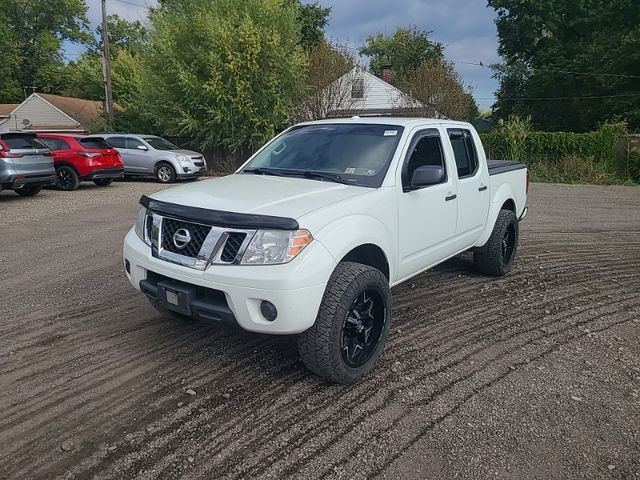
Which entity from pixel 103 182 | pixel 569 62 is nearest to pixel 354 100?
pixel 103 182

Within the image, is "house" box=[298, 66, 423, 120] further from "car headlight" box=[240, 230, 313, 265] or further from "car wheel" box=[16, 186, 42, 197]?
"car headlight" box=[240, 230, 313, 265]

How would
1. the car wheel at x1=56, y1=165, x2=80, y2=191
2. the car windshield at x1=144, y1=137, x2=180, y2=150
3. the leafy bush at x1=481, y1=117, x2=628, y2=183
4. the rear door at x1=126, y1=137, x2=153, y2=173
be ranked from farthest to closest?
the leafy bush at x1=481, y1=117, x2=628, y2=183 < the car windshield at x1=144, y1=137, x2=180, y2=150 < the rear door at x1=126, y1=137, x2=153, y2=173 < the car wheel at x1=56, y1=165, x2=80, y2=191

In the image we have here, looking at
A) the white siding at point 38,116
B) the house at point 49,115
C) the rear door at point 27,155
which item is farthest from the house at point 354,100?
the white siding at point 38,116

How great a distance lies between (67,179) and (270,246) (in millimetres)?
13964

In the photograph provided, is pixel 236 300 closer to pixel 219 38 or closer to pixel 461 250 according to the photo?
pixel 461 250

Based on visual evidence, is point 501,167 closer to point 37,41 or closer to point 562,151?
point 562,151

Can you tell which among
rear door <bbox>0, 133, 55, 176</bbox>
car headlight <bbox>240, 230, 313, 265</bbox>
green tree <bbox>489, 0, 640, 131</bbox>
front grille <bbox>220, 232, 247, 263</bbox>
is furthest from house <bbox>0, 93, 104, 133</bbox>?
car headlight <bbox>240, 230, 313, 265</bbox>

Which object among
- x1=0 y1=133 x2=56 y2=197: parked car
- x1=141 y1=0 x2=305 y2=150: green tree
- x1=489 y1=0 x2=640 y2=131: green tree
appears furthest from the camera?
x1=489 y1=0 x2=640 y2=131: green tree

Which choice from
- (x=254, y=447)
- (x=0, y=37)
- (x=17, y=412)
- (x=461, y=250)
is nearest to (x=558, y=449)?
(x=254, y=447)

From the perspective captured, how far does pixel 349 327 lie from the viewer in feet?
11.7

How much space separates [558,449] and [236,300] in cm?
200

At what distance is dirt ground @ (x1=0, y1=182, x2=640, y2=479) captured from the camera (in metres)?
2.76

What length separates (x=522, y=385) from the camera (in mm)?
3566

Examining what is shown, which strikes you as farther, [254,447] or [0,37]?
[0,37]
